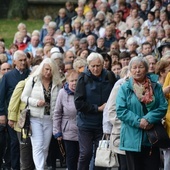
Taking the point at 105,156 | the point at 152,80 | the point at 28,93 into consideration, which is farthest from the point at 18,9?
the point at 152,80

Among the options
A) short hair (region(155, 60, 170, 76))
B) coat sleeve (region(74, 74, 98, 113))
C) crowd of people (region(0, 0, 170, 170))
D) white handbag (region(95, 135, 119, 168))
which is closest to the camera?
crowd of people (region(0, 0, 170, 170))

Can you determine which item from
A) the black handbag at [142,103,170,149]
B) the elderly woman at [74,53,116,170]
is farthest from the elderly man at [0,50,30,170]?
the black handbag at [142,103,170,149]

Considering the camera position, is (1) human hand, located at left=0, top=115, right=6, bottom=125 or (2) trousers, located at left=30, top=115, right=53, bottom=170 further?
(1) human hand, located at left=0, top=115, right=6, bottom=125

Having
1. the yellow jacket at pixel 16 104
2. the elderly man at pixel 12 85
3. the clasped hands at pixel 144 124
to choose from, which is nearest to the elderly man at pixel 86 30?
the elderly man at pixel 12 85

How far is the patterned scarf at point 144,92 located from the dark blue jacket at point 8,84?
398 cm

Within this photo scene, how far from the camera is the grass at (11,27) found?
32.0 m

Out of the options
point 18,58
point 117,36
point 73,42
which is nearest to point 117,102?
point 18,58

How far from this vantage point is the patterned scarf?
11.5 m

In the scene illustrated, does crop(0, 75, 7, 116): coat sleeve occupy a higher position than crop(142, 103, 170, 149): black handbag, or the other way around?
crop(0, 75, 7, 116): coat sleeve

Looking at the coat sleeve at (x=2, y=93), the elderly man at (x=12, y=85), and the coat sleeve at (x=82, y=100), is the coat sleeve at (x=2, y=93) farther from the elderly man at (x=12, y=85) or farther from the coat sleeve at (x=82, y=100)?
the coat sleeve at (x=82, y=100)

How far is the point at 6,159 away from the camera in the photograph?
52.2 ft

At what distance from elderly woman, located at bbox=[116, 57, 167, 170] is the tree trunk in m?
24.0

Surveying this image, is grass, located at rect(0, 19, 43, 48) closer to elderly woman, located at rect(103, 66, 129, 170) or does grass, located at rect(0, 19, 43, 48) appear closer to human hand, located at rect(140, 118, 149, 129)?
elderly woman, located at rect(103, 66, 129, 170)

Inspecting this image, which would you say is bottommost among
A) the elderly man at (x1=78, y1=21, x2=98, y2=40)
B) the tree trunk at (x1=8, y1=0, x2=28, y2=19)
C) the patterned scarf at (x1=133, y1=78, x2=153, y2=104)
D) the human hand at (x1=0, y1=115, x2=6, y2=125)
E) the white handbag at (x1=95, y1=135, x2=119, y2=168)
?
the white handbag at (x1=95, y1=135, x2=119, y2=168)
